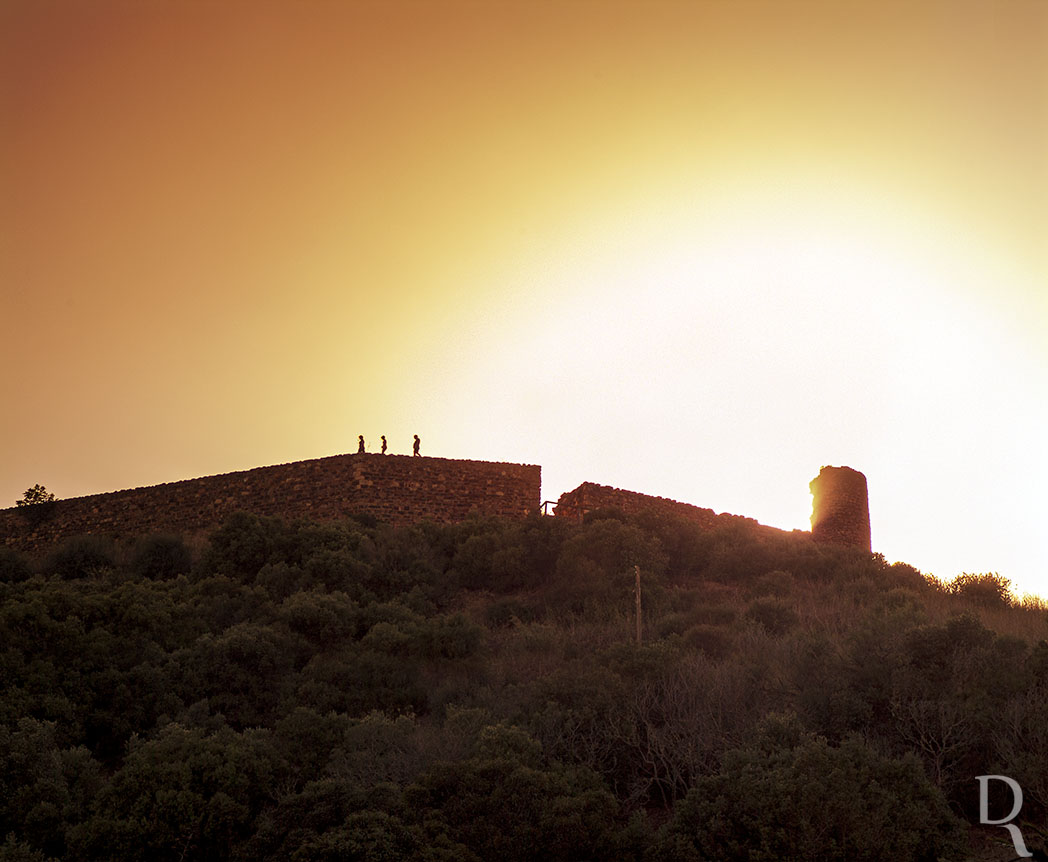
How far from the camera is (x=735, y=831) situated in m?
8.67

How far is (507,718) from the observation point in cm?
1155

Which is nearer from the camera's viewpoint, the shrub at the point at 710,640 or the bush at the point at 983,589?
the shrub at the point at 710,640

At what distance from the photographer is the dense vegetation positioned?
29.6 feet

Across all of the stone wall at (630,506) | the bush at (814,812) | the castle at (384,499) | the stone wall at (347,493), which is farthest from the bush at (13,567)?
the bush at (814,812)

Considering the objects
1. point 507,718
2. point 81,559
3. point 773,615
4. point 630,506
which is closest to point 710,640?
point 773,615

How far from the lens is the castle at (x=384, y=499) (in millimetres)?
23141

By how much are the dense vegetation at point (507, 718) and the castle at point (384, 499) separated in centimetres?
481

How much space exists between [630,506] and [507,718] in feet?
39.8

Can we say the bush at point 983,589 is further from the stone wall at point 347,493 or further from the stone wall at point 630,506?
the stone wall at point 347,493

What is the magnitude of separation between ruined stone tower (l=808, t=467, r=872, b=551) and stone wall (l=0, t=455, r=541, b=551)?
6.91 metres

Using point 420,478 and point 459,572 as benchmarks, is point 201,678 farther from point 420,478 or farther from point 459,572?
point 420,478

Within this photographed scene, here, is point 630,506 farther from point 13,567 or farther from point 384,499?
point 13,567

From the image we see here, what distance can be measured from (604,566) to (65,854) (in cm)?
1095

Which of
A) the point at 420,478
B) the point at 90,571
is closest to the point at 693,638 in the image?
the point at 420,478
